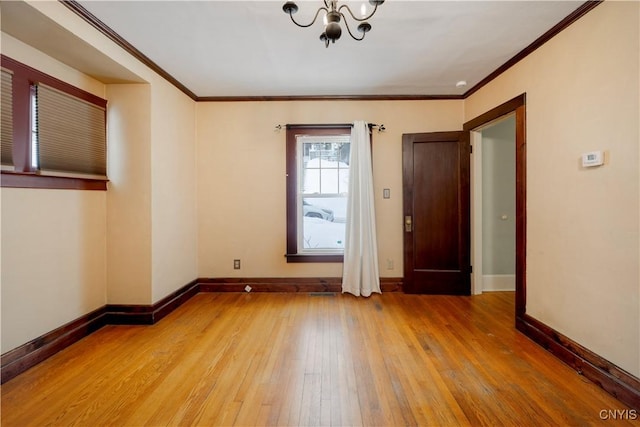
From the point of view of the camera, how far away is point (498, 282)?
150 inches

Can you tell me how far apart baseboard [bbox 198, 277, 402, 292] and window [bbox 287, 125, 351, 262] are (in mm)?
281

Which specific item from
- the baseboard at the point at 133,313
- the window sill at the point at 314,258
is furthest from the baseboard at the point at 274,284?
the window sill at the point at 314,258

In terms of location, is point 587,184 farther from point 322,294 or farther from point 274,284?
point 274,284

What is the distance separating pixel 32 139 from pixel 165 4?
1.44 m

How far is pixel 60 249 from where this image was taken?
236 cm

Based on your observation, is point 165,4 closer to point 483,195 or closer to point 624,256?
point 624,256

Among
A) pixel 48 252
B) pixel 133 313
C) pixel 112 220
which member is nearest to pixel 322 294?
pixel 133 313

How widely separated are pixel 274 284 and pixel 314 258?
0.64 m

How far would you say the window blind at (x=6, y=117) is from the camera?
194 centimetres

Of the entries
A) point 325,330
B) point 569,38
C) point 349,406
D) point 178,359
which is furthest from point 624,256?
point 178,359

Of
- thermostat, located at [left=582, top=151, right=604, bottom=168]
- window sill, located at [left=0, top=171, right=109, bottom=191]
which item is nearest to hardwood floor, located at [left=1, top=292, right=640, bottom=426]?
window sill, located at [left=0, top=171, right=109, bottom=191]

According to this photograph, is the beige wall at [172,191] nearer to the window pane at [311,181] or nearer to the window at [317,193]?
the window at [317,193]

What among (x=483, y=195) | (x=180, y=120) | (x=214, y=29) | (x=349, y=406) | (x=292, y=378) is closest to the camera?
(x=349, y=406)

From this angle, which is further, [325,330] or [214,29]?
[325,330]
